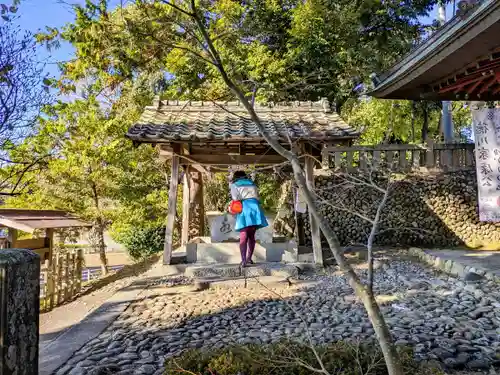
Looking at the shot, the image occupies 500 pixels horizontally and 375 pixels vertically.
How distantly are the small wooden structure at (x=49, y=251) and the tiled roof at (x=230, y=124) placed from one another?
2.58 m

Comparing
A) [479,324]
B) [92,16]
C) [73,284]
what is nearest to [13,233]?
[73,284]

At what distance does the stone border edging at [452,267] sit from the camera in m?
6.15

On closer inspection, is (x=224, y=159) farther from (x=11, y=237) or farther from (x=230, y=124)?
(x=11, y=237)

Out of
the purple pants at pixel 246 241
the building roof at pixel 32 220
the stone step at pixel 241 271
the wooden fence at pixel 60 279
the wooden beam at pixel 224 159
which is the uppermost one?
the wooden beam at pixel 224 159

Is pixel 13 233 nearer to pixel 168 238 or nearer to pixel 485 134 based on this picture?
pixel 168 238

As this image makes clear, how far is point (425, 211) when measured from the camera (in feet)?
37.1

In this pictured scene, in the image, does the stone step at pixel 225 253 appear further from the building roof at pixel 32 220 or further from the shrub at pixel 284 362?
the shrub at pixel 284 362

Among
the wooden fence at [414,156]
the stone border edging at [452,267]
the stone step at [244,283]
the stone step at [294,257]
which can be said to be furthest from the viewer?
the wooden fence at [414,156]

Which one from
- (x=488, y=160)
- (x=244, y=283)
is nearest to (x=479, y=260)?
(x=488, y=160)

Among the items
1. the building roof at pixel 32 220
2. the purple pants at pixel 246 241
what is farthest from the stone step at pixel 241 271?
the building roof at pixel 32 220

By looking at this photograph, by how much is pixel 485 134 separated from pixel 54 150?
1059 cm

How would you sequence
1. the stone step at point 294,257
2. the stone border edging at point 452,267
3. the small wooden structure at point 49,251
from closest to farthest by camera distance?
the stone border edging at point 452,267, the small wooden structure at point 49,251, the stone step at point 294,257

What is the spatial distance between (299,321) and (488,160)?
9.59ft

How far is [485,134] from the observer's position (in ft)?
15.5
